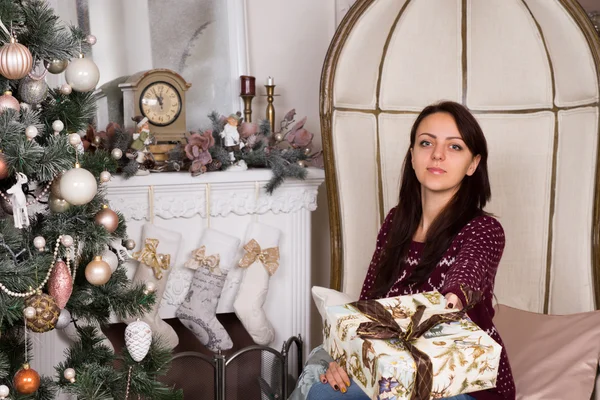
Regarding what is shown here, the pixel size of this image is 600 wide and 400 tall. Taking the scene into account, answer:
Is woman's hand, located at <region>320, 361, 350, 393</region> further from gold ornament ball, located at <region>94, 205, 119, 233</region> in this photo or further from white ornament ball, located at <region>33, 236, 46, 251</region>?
white ornament ball, located at <region>33, 236, 46, 251</region>

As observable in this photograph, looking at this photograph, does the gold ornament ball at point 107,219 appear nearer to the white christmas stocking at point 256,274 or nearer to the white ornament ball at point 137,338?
the white ornament ball at point 137,338

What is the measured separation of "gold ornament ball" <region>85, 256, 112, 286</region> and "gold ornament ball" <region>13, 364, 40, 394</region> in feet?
0.89

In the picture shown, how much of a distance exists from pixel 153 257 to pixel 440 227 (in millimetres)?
1168

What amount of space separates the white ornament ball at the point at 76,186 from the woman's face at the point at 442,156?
40.1 inches

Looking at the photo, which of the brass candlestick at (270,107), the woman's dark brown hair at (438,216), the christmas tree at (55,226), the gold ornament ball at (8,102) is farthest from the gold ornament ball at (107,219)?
the brass candlestick at (270,107)

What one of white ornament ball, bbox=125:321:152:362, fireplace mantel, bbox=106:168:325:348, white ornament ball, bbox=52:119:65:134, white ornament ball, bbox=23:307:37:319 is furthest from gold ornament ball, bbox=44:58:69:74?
fireplace mantel, bbox=106:168:325:348

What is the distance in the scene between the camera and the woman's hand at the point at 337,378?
6.75 ft

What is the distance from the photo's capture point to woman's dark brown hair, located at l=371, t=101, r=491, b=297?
2.22m

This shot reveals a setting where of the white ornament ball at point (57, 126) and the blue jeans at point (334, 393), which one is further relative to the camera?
the blue jeans at point (334, 393)

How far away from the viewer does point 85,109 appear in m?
1.96

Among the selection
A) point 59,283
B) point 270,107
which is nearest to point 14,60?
point 59,283

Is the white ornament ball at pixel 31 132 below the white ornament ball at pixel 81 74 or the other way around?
below

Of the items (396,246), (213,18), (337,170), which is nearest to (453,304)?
(396,246)

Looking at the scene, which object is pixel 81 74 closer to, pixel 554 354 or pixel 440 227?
pixel 440 227
